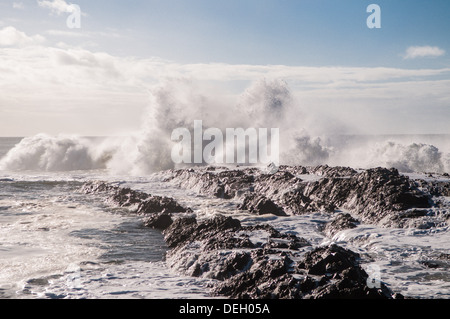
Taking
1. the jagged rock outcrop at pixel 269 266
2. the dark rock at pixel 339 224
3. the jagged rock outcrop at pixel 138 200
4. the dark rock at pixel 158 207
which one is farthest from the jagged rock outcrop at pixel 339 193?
the jagged rock outcrop at pixel 269 266

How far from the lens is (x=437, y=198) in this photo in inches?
587

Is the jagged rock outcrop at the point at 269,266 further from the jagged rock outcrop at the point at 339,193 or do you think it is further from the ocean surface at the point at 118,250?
the jagged rock outcrop at the point at 339,193

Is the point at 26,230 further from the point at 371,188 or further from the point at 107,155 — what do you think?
the point at 107,155

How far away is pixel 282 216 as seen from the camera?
16.1 meters

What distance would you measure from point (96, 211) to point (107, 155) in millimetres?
27954

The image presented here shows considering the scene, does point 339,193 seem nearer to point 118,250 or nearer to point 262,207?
point 262,207

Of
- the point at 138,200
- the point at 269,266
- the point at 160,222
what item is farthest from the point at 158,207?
the point at 269,266

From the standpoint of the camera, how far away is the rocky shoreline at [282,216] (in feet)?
26.0

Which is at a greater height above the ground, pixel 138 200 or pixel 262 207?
pixel 262 207

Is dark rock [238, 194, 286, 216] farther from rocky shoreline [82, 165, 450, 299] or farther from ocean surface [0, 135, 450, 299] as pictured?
ocean surface [0, 135, 450, 299]

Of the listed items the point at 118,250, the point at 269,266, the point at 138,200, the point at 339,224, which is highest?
the point at 269,266

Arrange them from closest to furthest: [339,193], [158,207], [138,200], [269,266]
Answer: [269,266], [339,193], [158,207], [138,200]
